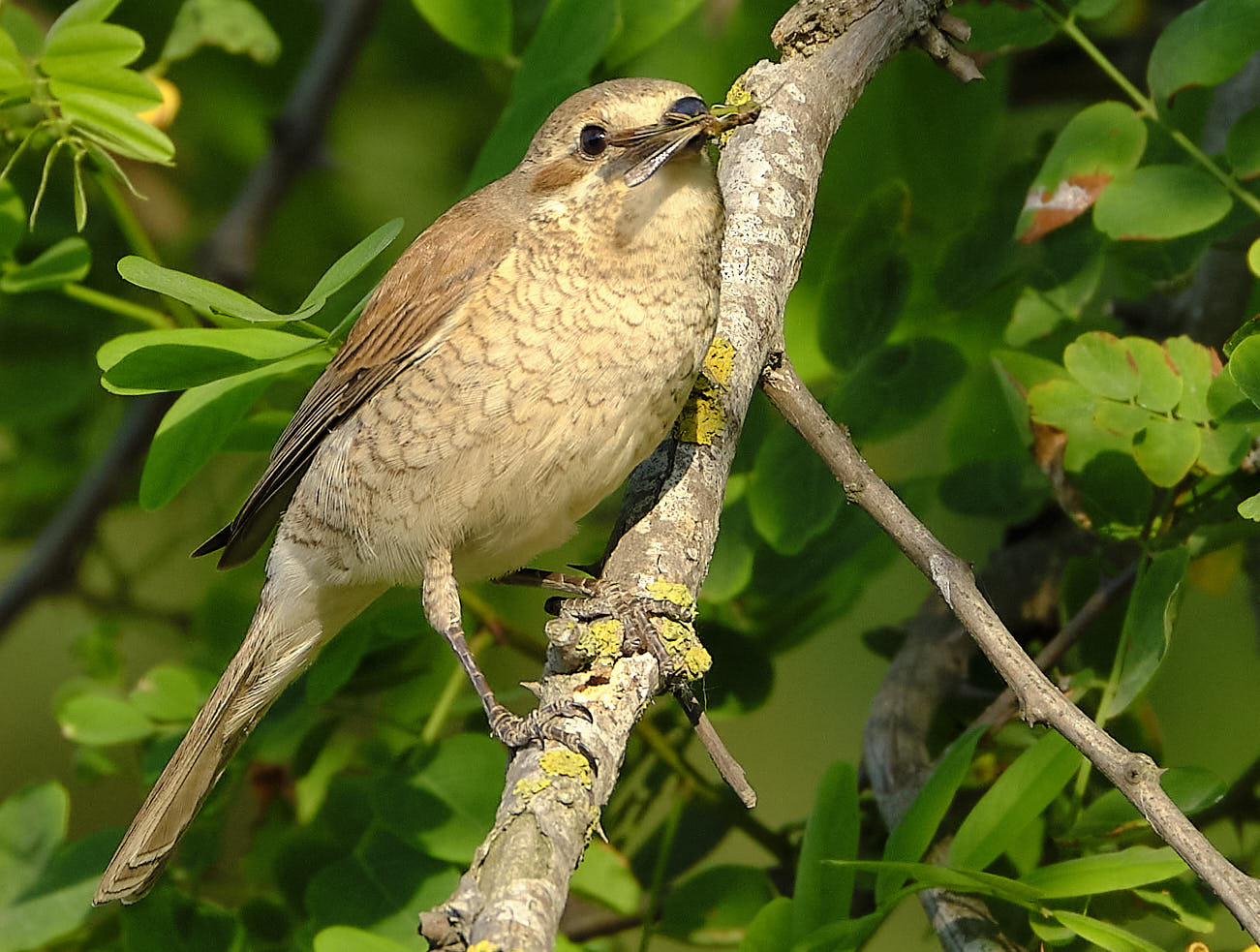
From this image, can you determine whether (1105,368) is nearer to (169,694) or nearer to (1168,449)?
(1168,449)

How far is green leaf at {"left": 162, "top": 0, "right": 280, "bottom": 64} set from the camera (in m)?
2.82

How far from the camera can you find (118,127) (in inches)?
95.0

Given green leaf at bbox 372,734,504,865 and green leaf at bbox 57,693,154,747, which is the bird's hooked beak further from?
green leaf at bbox 57,693,154,747

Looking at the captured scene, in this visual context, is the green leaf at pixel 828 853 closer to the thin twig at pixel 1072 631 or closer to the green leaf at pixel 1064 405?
the thin twig at pixel 1072 631

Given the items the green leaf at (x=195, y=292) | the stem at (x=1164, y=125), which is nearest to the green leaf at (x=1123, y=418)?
the stem at (x=1164, y=125)

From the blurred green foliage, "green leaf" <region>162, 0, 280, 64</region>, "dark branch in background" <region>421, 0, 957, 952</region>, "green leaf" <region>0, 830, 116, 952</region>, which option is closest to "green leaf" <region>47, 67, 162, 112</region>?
the blurred green foliage

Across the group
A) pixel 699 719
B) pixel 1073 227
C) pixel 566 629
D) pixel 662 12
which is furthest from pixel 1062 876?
pixel 662 12

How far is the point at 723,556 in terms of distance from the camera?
2.71 meters

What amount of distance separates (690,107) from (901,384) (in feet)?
2.56

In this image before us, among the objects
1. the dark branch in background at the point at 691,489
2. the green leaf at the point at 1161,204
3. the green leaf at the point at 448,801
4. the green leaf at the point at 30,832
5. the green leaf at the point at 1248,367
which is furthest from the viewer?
the green leaf at the point at 30,832

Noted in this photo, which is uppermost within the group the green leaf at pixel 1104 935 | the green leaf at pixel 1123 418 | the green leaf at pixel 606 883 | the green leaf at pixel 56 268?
the green leaf at pixel 56 268

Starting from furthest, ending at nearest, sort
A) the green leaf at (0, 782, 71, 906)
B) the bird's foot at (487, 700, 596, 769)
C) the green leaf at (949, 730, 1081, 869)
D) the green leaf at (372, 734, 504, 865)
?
1. the green leaf at (0, 782, 71, 906)
2. the green leaf at (372, 734, 504, 865)
3. the green leaf at (949, 730, 1081, 869)
4. the bird's foot at (487, 700, 596, 769)

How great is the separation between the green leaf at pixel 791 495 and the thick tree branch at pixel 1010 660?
0.91 feet

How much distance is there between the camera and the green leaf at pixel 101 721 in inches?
109
